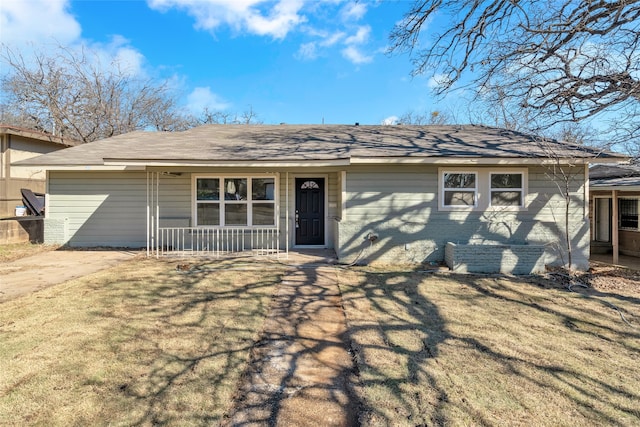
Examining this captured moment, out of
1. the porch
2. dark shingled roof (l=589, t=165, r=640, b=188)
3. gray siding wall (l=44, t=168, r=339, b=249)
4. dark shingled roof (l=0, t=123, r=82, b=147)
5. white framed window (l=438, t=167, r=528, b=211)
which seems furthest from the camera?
dark shingled roof (l=0, t=123, r=82, b=147)

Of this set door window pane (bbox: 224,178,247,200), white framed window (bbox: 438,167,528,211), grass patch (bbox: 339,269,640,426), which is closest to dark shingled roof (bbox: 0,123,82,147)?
door window pane (bbox: 224,178,247,200)

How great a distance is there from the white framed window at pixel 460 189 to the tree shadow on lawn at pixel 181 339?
4939mm

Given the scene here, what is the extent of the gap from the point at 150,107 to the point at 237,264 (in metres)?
22.4

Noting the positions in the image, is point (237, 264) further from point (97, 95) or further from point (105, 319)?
point (97, 95)

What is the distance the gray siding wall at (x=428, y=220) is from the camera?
332 inches

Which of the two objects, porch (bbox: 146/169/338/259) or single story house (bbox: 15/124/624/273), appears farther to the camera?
porch (bbox: 146/169/338/259)

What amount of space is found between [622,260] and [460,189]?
543 centimetres

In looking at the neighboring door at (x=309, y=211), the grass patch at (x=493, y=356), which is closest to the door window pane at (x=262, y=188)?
Answer: the neighboring door at (x=309, y=211)

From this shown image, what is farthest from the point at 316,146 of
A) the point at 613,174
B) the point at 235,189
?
the point at 613,174

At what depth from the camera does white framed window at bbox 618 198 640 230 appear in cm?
1052

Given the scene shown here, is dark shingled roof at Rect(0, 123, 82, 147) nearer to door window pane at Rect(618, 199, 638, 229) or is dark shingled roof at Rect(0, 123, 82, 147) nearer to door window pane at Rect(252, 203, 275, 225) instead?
door window pane at Rect(252, 203, 275, 225)

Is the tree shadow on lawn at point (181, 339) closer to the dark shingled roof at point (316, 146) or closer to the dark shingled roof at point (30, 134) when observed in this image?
the dark shingled roof at point (316, 146)

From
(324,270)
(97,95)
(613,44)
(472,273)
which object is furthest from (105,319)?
(97,95)

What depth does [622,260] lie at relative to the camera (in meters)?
9.82
